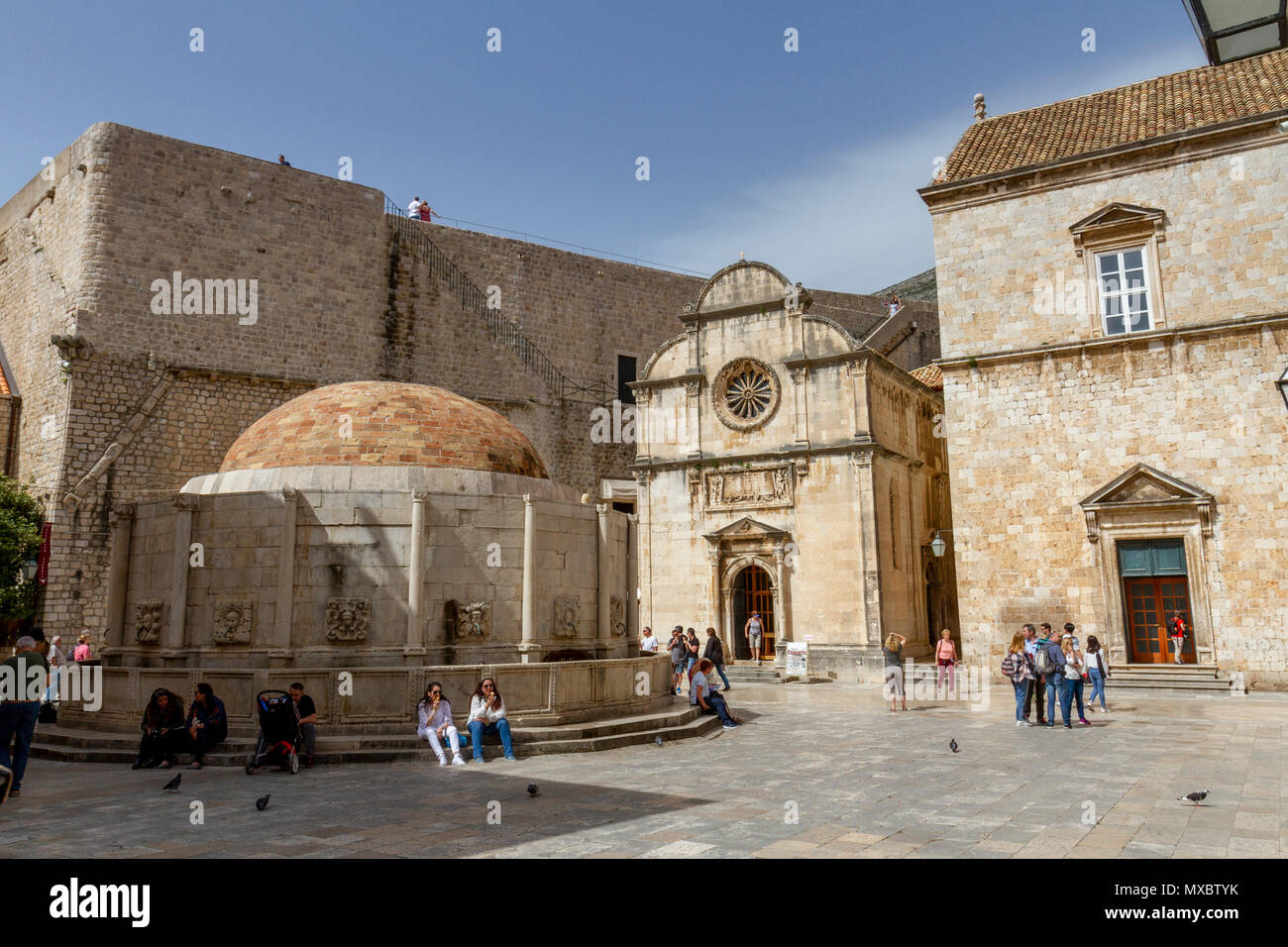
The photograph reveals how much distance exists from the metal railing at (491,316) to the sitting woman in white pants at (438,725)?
22208mm

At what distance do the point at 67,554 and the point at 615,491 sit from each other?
1722cm

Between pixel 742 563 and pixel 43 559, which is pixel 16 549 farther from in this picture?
pixel 742 563

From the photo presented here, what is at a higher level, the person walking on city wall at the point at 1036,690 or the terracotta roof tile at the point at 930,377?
the terracotta roof tile at the point at 930,377

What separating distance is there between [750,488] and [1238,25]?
70.1 feet

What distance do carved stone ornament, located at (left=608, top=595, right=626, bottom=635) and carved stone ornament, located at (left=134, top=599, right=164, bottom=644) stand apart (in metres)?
6.23

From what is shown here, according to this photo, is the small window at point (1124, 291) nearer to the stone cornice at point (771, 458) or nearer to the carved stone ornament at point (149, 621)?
the stone cornice at point (771, 458)

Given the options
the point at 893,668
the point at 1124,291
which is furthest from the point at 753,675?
the point at 1124,291

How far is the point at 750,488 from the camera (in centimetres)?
2462

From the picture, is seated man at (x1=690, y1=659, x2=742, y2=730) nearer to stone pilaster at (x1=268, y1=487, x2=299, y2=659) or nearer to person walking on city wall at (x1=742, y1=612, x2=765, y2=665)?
stone pilaster at (x1=268, y1=487, x2=299, y2=659)

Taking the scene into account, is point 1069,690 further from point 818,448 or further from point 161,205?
point 161,205

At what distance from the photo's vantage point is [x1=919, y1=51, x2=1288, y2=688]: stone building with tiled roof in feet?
58.2

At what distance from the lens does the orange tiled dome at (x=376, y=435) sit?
12.9 m

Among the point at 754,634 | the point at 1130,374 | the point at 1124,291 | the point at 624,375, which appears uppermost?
the point at 624,375

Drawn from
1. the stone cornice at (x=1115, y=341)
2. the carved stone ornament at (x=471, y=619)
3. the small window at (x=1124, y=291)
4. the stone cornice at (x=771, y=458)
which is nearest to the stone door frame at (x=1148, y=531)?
the stone cornice at (x=1115, y=341)
